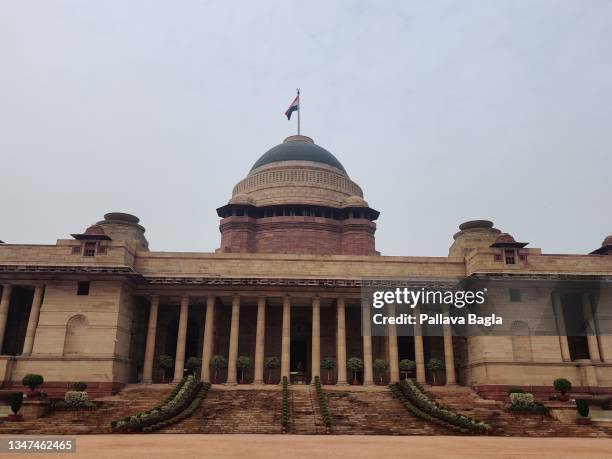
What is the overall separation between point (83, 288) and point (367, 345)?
72.8ft

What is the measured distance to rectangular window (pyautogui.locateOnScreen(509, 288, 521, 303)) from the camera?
39.7 m

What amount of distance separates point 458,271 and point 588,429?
687 inches

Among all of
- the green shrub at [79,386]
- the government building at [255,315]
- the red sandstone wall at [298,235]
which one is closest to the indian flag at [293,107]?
the red sandstone wall at [298,235]

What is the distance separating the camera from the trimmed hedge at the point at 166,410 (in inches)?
1037

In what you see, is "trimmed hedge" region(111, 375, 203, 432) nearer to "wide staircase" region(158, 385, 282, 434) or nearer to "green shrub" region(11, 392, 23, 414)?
"wide staircase" region(158, 385, 282, 434)

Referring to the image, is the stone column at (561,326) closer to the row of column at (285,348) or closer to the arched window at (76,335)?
the row of column at (285,348)

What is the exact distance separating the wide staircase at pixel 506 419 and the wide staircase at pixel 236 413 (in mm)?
11141

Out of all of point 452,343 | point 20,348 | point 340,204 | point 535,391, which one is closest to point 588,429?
point 535,391

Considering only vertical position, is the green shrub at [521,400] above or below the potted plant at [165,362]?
below

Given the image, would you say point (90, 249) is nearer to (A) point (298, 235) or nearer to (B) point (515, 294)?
(A) point (298, 235)

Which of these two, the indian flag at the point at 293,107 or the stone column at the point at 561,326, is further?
the indian flag at the point at 293,107

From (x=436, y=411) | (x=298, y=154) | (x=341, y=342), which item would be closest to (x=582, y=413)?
(x=436, y=411)

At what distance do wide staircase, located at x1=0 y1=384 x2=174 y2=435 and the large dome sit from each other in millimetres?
34154

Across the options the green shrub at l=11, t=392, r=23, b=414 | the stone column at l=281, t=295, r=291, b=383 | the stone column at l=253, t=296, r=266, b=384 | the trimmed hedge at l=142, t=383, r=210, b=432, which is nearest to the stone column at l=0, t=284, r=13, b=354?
the green shrub at l=11, t=392, r=23, b=414
